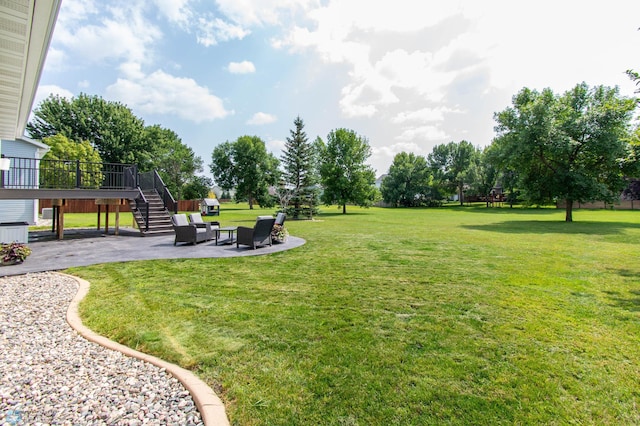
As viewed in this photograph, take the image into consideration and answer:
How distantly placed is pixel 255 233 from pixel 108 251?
13.9ft

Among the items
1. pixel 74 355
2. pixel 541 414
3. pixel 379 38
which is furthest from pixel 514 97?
pixel 74 355

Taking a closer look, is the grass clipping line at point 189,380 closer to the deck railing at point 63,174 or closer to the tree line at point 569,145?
the deck railing at point 63,174

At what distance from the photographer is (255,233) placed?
9500mm

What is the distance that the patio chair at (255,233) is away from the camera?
945 cm

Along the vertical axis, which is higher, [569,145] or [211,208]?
[569,145]

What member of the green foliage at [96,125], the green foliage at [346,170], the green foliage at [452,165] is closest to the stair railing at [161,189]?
the green foliage at [346,170]

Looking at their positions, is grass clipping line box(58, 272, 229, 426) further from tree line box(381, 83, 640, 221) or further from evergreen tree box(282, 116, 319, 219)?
tree line box(381, 83, 640, 221)

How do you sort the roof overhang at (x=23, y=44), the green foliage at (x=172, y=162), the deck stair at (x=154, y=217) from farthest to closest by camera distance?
the green foliage at (x=172, y=162) < the deck stair at (x=154, y=217) < the roof overhang at (x=23, y=44)

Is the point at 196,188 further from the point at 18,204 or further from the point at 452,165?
the point at 452,165

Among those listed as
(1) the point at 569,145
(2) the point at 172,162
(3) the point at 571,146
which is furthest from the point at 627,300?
(2) the point at 172,162

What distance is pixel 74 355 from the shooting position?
3193 mm

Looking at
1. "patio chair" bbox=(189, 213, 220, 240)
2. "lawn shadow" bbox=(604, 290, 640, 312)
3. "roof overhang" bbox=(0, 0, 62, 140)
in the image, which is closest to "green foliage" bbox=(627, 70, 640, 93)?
"lawn shadow" bbox=(604, 290, 640, 312)

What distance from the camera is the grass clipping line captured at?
2.26m

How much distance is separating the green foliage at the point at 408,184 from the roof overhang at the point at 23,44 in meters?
49.9
